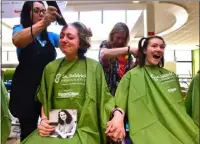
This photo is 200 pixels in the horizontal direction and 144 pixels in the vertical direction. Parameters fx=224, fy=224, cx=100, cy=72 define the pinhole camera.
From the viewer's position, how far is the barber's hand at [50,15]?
52.9 inches

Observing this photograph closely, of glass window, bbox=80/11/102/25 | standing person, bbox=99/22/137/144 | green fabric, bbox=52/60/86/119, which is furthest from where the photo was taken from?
glass window, bbox=80/11/102/25

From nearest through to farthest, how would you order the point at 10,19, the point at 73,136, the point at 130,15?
the point at 73,136 → the point at 10,19 → the point at 130,15

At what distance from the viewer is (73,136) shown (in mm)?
1297

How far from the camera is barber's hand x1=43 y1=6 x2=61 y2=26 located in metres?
1.34

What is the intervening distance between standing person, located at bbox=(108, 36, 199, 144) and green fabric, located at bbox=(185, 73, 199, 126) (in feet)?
0.19

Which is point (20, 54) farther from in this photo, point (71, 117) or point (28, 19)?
point (71, 117)

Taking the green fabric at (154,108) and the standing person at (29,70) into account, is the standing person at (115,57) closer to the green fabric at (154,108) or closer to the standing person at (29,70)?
the green fabric at (154,108)

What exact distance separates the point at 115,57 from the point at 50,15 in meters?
0.55

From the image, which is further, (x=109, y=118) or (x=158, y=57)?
(x=158, y=57)

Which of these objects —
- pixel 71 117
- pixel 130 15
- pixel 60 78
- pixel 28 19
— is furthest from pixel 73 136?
pixel 130 15

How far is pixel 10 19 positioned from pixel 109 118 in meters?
1.03

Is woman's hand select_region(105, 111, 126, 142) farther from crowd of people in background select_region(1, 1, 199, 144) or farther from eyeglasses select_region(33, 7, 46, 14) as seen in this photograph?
eyeglasses select_region(33, 7, 46, 14)

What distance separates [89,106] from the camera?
52.2 inches

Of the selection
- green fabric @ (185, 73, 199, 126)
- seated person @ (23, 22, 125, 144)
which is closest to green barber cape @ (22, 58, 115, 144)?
seated person @ (23, 22, 125, 144)
